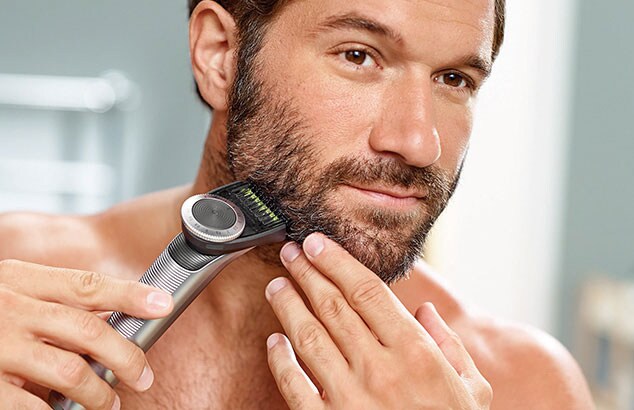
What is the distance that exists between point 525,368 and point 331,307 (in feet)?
1.53

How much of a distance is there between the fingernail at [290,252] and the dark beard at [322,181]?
0.02 metres

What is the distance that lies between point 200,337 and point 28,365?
1.25ft

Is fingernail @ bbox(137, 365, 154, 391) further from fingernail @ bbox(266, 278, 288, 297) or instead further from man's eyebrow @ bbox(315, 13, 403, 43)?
man's eyebrow @ bbox(315, 13, 403, 43)

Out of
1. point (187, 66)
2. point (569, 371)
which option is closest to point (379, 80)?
point (569, 371)

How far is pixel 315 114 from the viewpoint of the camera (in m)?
0.99

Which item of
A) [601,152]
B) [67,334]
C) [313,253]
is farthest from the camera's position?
[601,152]

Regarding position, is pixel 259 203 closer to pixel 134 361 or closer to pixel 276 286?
pixel 276 286

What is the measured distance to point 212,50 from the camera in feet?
3.76

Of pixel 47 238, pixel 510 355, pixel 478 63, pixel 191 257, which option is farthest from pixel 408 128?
pixel 47 238

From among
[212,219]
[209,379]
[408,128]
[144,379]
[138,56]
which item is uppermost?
[408,128]

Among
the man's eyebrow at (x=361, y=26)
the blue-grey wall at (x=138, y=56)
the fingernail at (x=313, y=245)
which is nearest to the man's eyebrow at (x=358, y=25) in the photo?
the man's eyebrow at (x=361, y=26)

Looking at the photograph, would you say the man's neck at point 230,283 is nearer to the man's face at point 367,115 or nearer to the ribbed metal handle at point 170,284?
the man's face at point 367,115

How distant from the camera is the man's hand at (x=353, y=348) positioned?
885 mm

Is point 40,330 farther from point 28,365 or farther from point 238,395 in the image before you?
point 238,395
